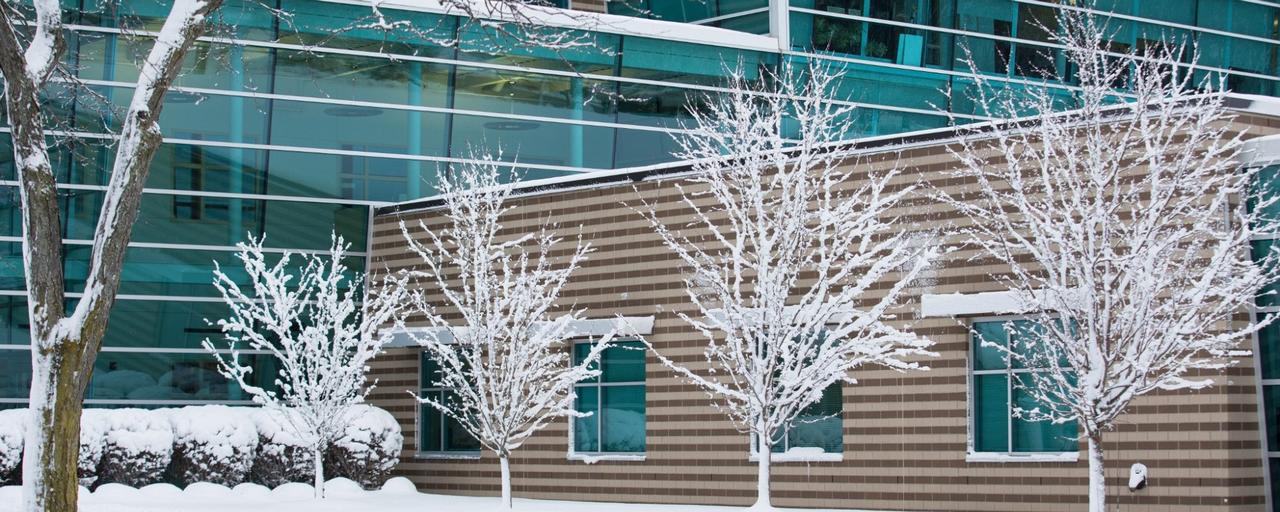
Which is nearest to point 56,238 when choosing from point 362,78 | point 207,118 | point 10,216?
point 10,216

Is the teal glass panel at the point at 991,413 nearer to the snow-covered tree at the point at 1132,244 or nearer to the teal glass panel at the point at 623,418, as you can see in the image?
the snow-covered tree at the point at 1132,244

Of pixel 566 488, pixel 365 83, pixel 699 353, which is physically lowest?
pixel 566 488

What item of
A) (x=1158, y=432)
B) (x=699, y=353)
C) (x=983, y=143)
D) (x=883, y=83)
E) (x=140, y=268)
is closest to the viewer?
(x=1158, y=432)

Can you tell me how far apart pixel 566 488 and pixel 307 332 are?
183 inches

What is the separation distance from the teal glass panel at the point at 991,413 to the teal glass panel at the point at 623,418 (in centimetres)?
554

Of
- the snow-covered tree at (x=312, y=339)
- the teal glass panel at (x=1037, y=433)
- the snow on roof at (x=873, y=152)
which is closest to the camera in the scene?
the snow on roof at (x=873, y=152)

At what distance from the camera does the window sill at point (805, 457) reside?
21.3m

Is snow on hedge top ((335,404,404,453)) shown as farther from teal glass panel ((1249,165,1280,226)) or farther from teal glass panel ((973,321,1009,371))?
teal glass panel ((1249,165,1280,226))

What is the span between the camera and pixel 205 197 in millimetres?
28359

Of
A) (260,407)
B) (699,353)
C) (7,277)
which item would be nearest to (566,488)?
(699,353)

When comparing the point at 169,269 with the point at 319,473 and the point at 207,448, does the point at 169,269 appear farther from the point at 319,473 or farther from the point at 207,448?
the point at 319,473

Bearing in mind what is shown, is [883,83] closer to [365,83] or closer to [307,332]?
[365,83]

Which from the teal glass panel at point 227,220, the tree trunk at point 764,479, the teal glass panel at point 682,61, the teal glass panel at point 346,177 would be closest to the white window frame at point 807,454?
the tree trunk at point 764,479

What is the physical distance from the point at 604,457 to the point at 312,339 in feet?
16.0
